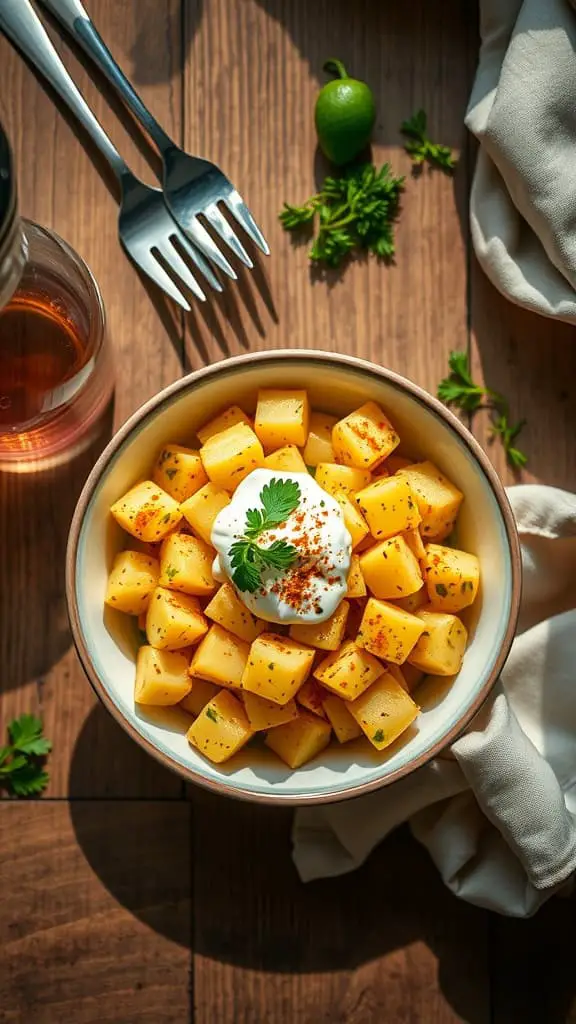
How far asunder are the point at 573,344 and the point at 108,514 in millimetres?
953

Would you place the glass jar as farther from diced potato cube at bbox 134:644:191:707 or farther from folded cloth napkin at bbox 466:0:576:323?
folded cloth napkin at bbox 466:0:576:323

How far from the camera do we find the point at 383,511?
154cm

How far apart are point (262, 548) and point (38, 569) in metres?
0.57

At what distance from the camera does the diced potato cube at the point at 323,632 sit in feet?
5.11

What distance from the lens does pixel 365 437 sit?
1602mm

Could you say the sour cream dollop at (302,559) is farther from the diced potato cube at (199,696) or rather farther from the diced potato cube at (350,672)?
the diced potato cube at (199,696)

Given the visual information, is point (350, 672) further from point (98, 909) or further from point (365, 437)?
point (98, 909)

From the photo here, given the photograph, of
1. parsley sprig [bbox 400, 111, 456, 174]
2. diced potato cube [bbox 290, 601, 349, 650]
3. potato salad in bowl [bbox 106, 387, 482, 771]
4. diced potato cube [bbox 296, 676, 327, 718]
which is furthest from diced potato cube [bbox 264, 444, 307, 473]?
parsley sprig [bbox 400, 111, 456, 174]

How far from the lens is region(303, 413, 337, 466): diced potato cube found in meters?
1.69

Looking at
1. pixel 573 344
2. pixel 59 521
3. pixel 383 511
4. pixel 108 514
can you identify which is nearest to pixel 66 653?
pixel 59 521

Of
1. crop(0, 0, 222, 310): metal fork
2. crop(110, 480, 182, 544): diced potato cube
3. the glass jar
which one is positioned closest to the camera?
crop(110, 480, 182, 544): diced potato cube

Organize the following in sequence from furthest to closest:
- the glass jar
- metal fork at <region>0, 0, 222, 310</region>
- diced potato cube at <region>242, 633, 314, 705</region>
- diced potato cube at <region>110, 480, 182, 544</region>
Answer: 1. metal fork at <region>0, 0, 222, 310</region>
2. the glass jar
3. diced potato cube at <region>110, 480, 182, 544</region>
4. diced potato cube at <region>242, 633, 314, 705</region>

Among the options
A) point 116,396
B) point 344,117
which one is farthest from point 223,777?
point 344,117

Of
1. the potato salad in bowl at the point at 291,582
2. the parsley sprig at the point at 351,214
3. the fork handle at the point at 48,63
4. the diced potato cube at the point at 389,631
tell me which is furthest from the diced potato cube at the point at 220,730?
the fork handle at the point at 48,63
